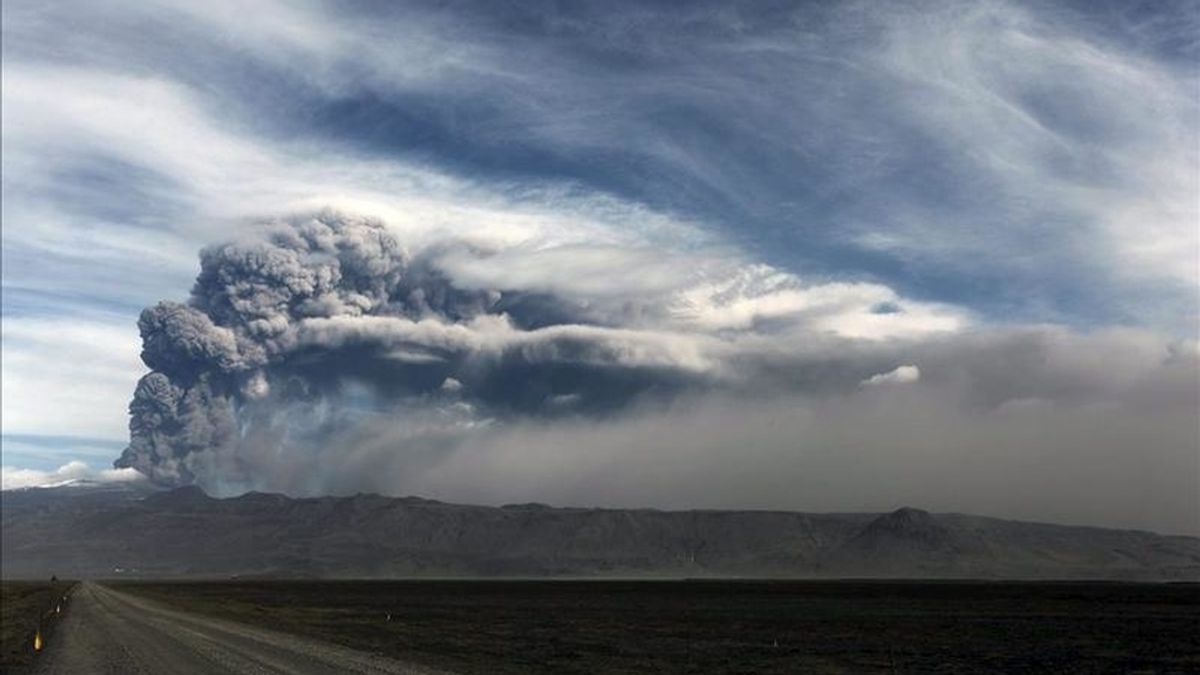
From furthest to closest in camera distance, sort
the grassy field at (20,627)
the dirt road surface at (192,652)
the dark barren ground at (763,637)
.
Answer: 1. the dark barren ground at (763,637)
2. the grassy field at (20,627)
3. the dirt road surface at (192,652)

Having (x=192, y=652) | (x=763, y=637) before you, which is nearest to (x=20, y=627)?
(x=192, y=652)

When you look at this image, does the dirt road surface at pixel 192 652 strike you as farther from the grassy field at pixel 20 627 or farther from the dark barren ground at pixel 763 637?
the dark barren ground at pixel 763 637

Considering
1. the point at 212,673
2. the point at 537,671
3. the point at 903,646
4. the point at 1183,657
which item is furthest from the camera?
the point at 903,646

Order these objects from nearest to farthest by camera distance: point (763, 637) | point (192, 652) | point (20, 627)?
point (192, 652) < point (763, 637) < point (20, 627)

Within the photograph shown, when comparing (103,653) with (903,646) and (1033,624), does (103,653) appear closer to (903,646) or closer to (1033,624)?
(903,646)

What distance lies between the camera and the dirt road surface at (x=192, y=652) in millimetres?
43059

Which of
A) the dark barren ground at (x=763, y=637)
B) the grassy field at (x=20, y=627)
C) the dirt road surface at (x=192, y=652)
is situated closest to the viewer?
the dirt road surface at (x=192, y=652)

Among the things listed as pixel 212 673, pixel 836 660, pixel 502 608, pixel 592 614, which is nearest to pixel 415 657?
pixel 212 673

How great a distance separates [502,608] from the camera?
393ft

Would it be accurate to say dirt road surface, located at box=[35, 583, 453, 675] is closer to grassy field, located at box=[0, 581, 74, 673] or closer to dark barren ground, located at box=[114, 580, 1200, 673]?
grassy field, located at box=[0, 581, 74, 673]

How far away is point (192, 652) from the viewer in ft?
165

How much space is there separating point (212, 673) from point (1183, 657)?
48183 millimetres

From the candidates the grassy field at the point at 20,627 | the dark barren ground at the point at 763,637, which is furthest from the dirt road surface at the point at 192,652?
the dark barren ground at the point at 763,637

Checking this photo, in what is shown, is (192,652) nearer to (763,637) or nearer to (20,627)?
(20,627)
